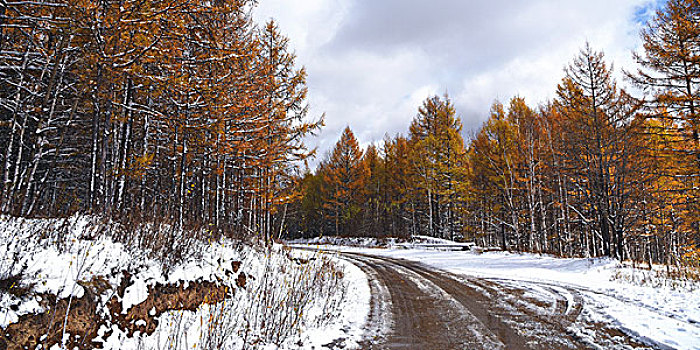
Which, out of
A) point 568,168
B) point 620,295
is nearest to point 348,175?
point 568,168

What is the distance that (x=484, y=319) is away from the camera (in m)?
5.77

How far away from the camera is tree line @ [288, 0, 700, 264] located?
44.8ft

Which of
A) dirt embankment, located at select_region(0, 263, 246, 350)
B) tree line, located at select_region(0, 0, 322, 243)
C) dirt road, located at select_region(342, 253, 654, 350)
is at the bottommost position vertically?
dirt road, located at select_region(342, 253, 654, 350)

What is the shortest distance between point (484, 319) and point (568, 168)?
1349cm

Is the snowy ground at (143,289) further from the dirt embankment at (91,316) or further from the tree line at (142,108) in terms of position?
the tree line at (142,108)

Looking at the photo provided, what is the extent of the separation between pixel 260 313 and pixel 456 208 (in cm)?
2259

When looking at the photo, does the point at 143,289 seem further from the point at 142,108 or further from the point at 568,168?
the point at 568,168

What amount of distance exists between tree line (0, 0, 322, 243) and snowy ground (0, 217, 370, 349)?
851 mm

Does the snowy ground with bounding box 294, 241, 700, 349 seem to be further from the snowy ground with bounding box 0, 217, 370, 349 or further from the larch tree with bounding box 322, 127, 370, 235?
the larch tree with bounding box 322, 127, 370, 235

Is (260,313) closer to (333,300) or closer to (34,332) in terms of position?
(333,300)

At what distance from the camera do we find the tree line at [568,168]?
13.7 m

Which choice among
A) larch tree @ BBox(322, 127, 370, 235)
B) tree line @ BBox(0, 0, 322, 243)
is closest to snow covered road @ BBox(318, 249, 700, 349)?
tree line @ BBox(0, 0, 322, 243)

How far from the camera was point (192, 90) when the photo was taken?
8523mm

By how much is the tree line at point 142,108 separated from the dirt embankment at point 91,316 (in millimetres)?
1842
